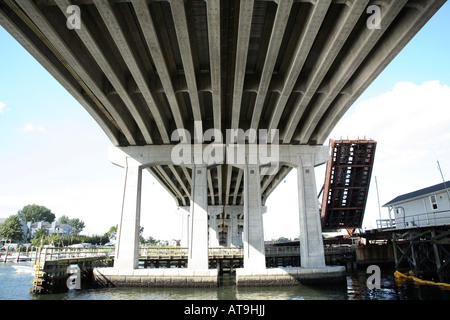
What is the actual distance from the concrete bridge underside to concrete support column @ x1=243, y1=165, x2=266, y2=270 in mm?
71

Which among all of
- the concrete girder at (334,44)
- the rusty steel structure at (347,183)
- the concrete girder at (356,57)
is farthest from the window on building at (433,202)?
the concrete girder at (334,44)

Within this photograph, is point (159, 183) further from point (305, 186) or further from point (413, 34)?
point (413, 34)

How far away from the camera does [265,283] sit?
17562 millimetres

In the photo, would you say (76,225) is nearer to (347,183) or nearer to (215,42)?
(347,183)

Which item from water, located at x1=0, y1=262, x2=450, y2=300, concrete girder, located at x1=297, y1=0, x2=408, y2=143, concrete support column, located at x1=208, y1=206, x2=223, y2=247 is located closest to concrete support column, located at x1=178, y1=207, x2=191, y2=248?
concrete support column, located at x1=208, y1=206, x2=223, y2=247

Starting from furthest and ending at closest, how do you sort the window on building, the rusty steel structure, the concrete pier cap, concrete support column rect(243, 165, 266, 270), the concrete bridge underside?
1. the rusty steel structure
2. the window on building
3. concrete support column rect(243, 165, 266, 270)
4. the concrete pier cap
5. the concrete bridge underside

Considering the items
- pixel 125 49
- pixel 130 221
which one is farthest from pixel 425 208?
pixel 125 49

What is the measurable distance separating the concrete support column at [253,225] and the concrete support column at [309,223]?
2930 millimetres

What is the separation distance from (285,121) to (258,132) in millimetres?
2189

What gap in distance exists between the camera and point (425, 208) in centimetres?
2028

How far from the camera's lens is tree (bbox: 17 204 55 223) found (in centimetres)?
11969

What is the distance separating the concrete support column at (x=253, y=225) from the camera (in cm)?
1902

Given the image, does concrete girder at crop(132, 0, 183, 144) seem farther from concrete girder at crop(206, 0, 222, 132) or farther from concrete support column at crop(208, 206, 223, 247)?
concrete support column at crop(208, 206, 223, 247)
